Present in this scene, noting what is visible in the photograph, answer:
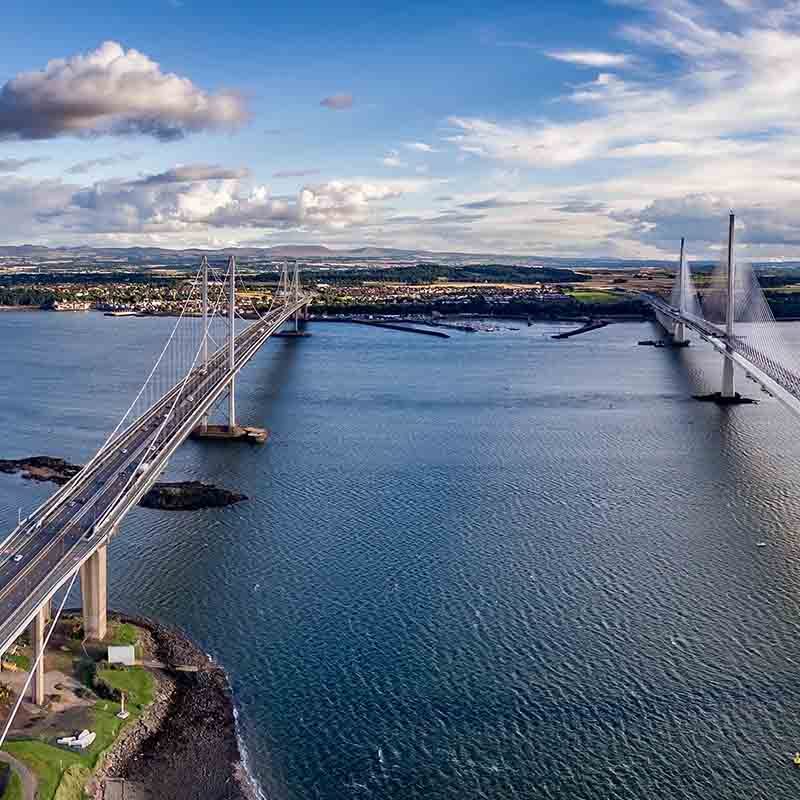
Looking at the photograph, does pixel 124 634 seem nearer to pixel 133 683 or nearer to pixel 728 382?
pixel 133 683

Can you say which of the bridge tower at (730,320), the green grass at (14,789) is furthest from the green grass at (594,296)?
the green grass at (14,789)

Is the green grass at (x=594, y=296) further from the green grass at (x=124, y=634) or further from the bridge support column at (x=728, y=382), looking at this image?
the green grass at (x=124, y=634)

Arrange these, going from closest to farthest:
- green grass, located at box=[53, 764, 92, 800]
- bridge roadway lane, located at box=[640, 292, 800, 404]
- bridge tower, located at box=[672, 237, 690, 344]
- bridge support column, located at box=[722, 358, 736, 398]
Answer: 1. green grass, located at box=[53, 764, 92, 800]
2. bridge roadway lane, located at box=[640, 292, 800, 404]
3. bridge support column, located at box=[722, 358, 736, 398]
4. bridge tower, located at box=[672, 237, 690, 344]

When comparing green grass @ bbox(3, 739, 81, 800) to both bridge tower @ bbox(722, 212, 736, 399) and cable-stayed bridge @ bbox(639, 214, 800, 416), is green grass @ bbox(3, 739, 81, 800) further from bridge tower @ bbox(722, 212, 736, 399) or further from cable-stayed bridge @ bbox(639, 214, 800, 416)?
bridge tower @ bbox(722, 212, 736, 399)

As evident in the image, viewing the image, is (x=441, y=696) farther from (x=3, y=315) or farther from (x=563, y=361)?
(x=3, y=315)

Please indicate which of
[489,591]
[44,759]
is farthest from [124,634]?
[489,591]

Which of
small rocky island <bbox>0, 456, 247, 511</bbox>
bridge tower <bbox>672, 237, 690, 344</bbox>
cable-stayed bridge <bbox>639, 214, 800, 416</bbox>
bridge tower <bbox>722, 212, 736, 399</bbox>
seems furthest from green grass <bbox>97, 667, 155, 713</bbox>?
bridge tower <bbox>672, 237, 690, 344</bbox>
